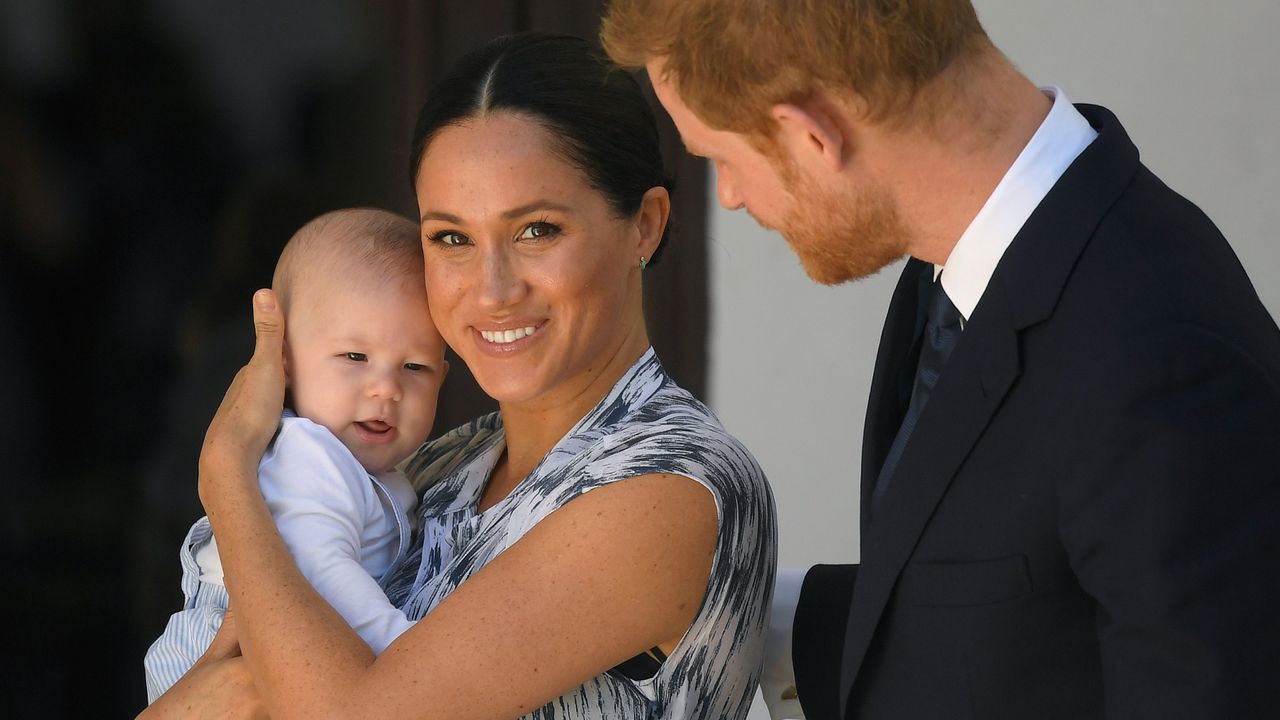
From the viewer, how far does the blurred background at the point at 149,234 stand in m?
3.21

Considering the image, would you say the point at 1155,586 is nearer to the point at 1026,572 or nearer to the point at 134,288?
the point at 1026,572

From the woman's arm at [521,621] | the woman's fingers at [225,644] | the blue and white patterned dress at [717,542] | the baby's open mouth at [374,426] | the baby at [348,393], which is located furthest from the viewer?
the baby's open mouth at [374,426]

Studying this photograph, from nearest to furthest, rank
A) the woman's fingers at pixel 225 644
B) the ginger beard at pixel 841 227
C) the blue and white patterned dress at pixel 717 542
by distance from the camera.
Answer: the ginger beard at pixel 841 227 < the blue and white patterned dress at pixel 717 542 < the woman's fingers at pixel 225 644

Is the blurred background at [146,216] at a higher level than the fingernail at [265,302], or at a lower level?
higher

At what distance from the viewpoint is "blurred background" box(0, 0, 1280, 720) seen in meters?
3.21

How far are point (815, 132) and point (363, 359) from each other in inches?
37.7

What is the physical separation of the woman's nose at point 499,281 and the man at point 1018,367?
433 mm

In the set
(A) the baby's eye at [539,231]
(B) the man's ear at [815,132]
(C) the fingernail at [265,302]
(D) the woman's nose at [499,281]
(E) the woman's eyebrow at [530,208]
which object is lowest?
(B) the man's ear at [815,132]

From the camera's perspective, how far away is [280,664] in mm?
1599

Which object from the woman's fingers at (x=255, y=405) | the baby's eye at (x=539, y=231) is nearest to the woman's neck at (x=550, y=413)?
the baby's eye at (x=539, y=231)

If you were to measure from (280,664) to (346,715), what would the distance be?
120 mm

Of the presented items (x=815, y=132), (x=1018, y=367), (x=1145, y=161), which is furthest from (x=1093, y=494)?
(x=1145, y=161)

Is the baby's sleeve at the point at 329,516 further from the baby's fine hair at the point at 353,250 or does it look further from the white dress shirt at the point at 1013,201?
the white dress shirt at the point at 1013,201

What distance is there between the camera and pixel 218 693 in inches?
69.7
